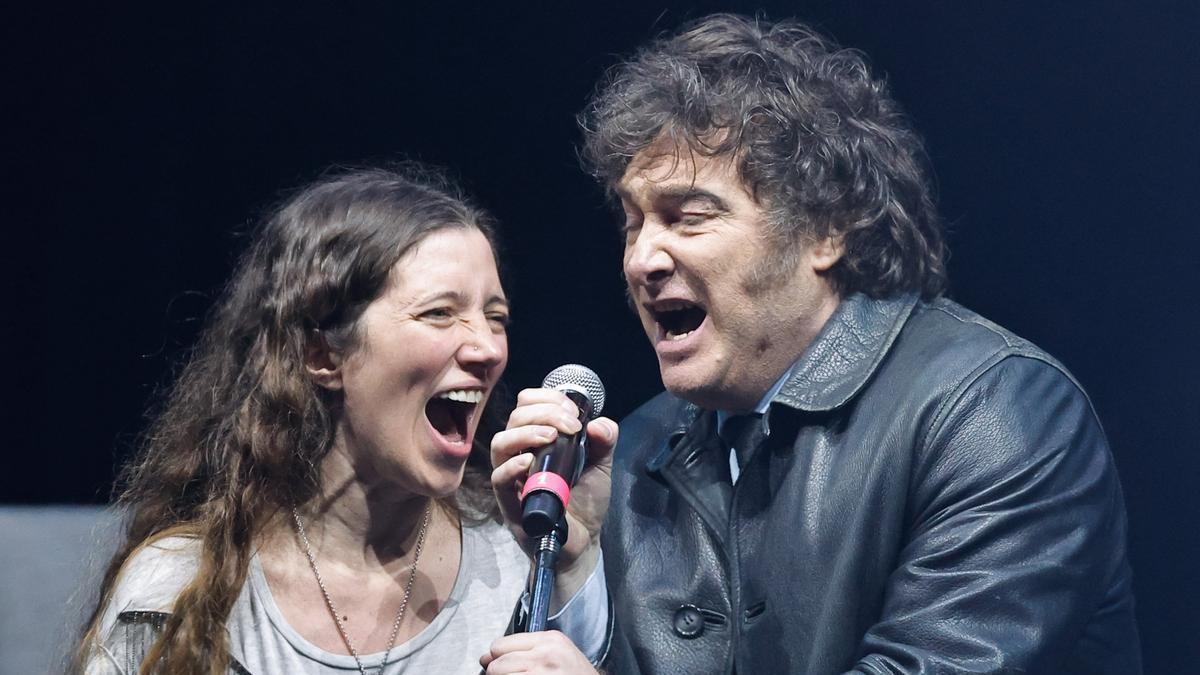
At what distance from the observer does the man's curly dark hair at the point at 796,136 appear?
2.12 metres

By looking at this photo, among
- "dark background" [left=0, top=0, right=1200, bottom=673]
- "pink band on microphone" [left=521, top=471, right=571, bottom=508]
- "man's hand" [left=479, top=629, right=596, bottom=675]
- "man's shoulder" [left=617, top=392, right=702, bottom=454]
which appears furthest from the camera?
"dark background" [left=0, top=0, right=1200, bottom=673]

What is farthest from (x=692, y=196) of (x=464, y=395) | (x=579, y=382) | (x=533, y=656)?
(x=533, y=656)

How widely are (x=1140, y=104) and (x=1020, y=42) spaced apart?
240mm

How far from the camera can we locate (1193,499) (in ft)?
7.60

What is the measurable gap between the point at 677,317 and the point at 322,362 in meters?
0.60

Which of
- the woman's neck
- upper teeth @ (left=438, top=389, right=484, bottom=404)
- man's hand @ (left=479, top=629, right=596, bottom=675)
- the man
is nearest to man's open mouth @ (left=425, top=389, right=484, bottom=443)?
upper teeth @ (left=438, top=389, right=484, bottom=404)

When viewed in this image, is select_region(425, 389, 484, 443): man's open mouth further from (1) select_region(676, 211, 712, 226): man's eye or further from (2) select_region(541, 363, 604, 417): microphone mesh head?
(1) select_region(676, 211, 712, 226): man's eye

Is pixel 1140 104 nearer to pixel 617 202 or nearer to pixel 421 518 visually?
pixel 617 202

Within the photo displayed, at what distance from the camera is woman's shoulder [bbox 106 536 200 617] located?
2023 mm

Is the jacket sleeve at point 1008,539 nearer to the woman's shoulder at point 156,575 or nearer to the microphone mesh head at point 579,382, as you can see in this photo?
the microphone mesh head at point 579,382

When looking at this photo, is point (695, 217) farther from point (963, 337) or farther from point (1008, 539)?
point (1008, 539)

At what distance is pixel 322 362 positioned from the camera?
2229mm

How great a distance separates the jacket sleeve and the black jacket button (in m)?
0.33

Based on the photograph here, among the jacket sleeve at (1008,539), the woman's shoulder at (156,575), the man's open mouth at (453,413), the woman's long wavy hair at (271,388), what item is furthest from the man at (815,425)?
the woman's shoulder at (156,575)
